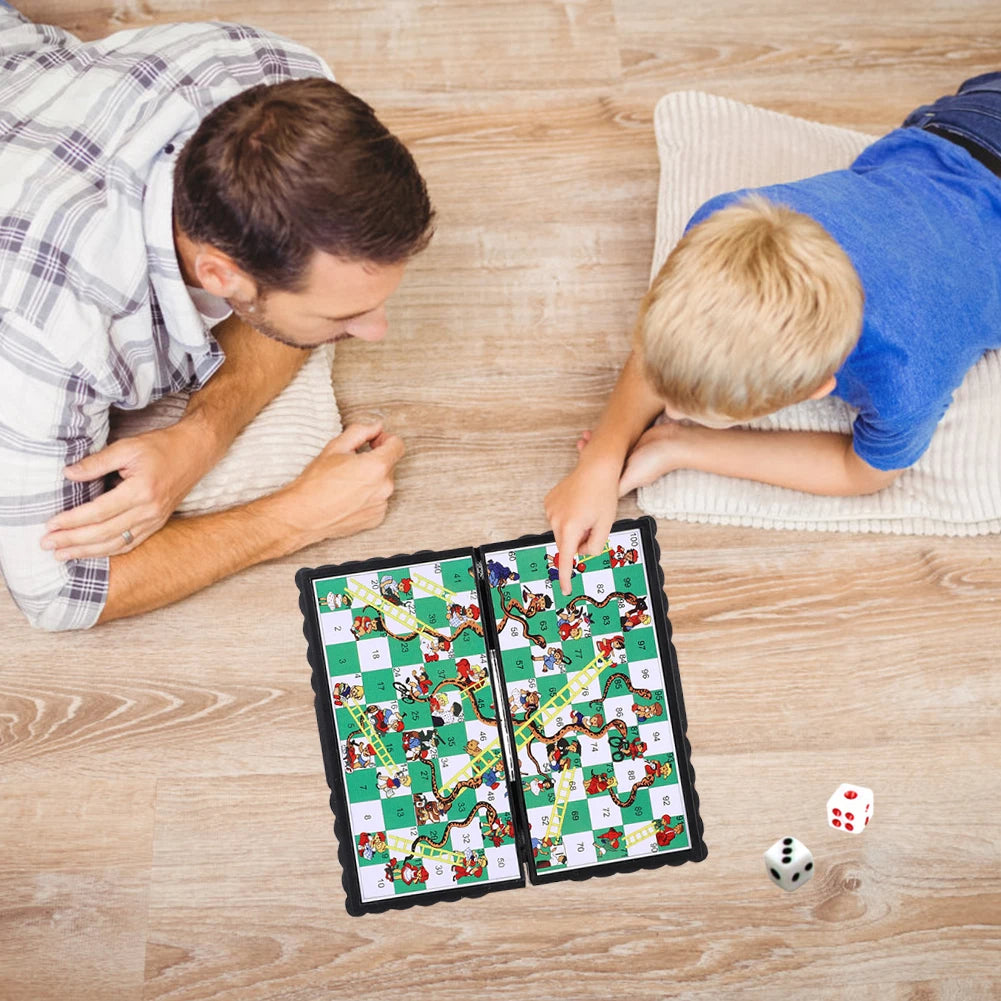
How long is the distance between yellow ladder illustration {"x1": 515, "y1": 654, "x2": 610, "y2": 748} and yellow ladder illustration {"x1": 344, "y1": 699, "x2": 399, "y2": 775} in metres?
0.14

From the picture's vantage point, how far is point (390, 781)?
1028 mm

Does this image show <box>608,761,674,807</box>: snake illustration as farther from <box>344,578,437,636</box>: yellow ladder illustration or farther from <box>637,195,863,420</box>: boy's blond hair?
<box>637,195,863,420</box>: boy's blond hair

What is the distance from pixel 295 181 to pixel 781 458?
0.67m

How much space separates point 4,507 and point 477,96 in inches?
34.1

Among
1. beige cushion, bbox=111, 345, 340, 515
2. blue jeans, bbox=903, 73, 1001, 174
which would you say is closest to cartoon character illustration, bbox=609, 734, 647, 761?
beige cushion, bbox=111, 345, 340, 515

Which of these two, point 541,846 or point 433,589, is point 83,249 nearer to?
point 433,589

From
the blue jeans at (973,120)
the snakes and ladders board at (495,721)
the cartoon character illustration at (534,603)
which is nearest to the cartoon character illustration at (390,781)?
the snakes and ladders board at (495,721)

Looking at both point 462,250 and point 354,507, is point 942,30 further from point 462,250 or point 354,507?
point 354,507

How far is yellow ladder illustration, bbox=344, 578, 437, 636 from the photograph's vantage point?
103cm

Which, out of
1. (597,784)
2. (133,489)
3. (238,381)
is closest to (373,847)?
(597,784)

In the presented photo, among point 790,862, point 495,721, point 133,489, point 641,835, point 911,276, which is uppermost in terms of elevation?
point 911,276

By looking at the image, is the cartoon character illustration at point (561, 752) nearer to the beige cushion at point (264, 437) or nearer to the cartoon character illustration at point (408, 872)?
the cartoon character illustration at point (408, 872)

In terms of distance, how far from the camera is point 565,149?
1.36 m

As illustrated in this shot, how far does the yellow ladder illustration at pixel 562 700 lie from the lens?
1039 mm
